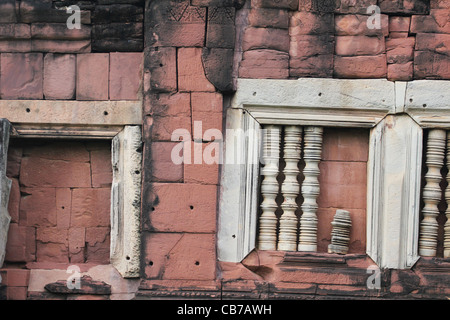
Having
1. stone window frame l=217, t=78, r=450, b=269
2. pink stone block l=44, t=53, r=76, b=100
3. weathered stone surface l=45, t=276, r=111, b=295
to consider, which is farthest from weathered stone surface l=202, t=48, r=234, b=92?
weathered stone surface l=45, t=276, r=111, b=295

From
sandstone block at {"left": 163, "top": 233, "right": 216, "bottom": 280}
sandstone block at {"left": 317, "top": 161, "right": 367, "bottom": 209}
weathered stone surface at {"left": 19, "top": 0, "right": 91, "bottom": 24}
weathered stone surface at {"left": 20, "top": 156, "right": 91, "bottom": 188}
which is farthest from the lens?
weathered stone surface at {"left": 20, "top": 156, "right": 91, "bottom": 188}

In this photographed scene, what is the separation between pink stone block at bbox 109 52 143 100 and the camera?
6887 mm

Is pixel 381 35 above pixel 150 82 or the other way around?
above

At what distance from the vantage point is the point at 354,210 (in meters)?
6.73

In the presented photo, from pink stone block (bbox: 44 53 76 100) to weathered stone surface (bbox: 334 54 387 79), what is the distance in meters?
2.30

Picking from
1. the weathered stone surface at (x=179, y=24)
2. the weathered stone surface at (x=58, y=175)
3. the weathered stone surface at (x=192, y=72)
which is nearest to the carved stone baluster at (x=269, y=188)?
the weathered stone surface at (x=192, y=72)

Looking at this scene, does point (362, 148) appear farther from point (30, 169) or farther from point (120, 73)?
point (30, 169)

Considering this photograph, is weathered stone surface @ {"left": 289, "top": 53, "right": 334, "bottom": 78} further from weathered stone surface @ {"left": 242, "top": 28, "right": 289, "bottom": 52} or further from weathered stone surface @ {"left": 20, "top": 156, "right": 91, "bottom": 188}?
weathered stone surface @ {"left": 20, "top": 156, "right": 91, "bottom": 188}

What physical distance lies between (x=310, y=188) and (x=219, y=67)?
1268 mm

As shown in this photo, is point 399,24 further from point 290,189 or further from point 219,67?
point 290,189

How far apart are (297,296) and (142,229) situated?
55.2 inches

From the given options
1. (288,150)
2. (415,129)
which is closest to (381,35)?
(415,129)

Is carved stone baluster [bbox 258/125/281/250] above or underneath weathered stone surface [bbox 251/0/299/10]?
underneath

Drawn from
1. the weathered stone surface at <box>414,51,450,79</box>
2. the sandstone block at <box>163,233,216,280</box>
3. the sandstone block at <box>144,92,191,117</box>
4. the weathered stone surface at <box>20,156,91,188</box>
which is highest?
the weathered stone surface at <box>414,51,450,79</box>
